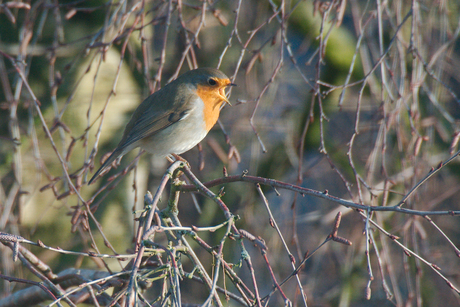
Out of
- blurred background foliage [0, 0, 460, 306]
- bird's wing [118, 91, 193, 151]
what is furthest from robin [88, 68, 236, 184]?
blurred background foliage [0, 0, 460, 306]

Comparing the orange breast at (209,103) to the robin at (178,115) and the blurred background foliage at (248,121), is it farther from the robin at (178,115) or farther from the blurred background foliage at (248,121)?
the blurred background foliage at (248,121)

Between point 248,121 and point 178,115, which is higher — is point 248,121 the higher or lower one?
the lower one

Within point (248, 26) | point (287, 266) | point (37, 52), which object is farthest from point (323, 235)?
point (37, 52)

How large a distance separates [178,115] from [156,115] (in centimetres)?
15

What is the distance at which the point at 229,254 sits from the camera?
4.15 m

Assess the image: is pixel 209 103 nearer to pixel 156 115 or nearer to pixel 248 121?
pixel 156 115

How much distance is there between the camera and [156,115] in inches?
112

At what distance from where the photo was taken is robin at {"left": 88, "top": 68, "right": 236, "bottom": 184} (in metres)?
2.78

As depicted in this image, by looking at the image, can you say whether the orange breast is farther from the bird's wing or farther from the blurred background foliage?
the blurred background foliage

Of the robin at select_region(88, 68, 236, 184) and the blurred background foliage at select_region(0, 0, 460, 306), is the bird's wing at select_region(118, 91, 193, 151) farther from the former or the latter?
the blurred background foliage at select_region(0, 0, 460, 306)

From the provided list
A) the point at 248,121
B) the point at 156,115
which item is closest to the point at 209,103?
the point at 156,115

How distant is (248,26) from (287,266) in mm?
2837

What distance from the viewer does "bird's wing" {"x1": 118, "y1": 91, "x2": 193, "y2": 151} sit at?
2.79 metres

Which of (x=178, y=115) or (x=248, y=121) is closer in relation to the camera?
(x=178, y=115)
